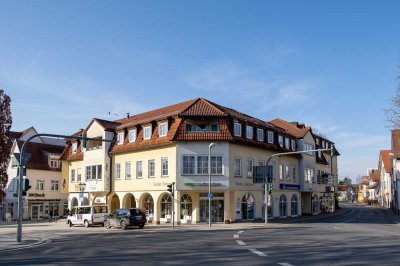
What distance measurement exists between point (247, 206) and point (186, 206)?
6505mm

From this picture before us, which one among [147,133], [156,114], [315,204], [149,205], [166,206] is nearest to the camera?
[166,206]

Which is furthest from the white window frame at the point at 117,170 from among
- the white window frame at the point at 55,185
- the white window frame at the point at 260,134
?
the white window frame at the point at 55,185

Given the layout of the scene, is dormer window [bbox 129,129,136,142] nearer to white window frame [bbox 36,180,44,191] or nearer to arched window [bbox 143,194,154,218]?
arched window [bbox 143,194,154,218]

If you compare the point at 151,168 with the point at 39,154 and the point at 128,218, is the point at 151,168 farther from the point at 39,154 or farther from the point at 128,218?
the point at 39,154

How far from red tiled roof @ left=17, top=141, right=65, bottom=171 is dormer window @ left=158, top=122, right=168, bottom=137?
25864mm

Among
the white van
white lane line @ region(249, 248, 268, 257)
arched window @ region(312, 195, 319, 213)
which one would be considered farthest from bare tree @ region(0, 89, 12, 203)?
arched window @ region(312, 195, 319, 213)

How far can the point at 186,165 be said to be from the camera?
41.2m

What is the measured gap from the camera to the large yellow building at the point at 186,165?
41156mm

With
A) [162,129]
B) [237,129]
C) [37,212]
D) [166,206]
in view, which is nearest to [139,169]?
[166,206]

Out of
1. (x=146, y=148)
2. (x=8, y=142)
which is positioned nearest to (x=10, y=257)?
(x=8, y=142)

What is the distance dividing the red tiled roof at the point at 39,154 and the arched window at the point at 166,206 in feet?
83.1

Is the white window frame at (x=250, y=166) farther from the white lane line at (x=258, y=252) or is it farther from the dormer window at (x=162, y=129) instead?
the white lane line at (x=258, y=252)

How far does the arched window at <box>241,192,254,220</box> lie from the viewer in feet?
146

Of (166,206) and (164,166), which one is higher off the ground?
(164,166)
